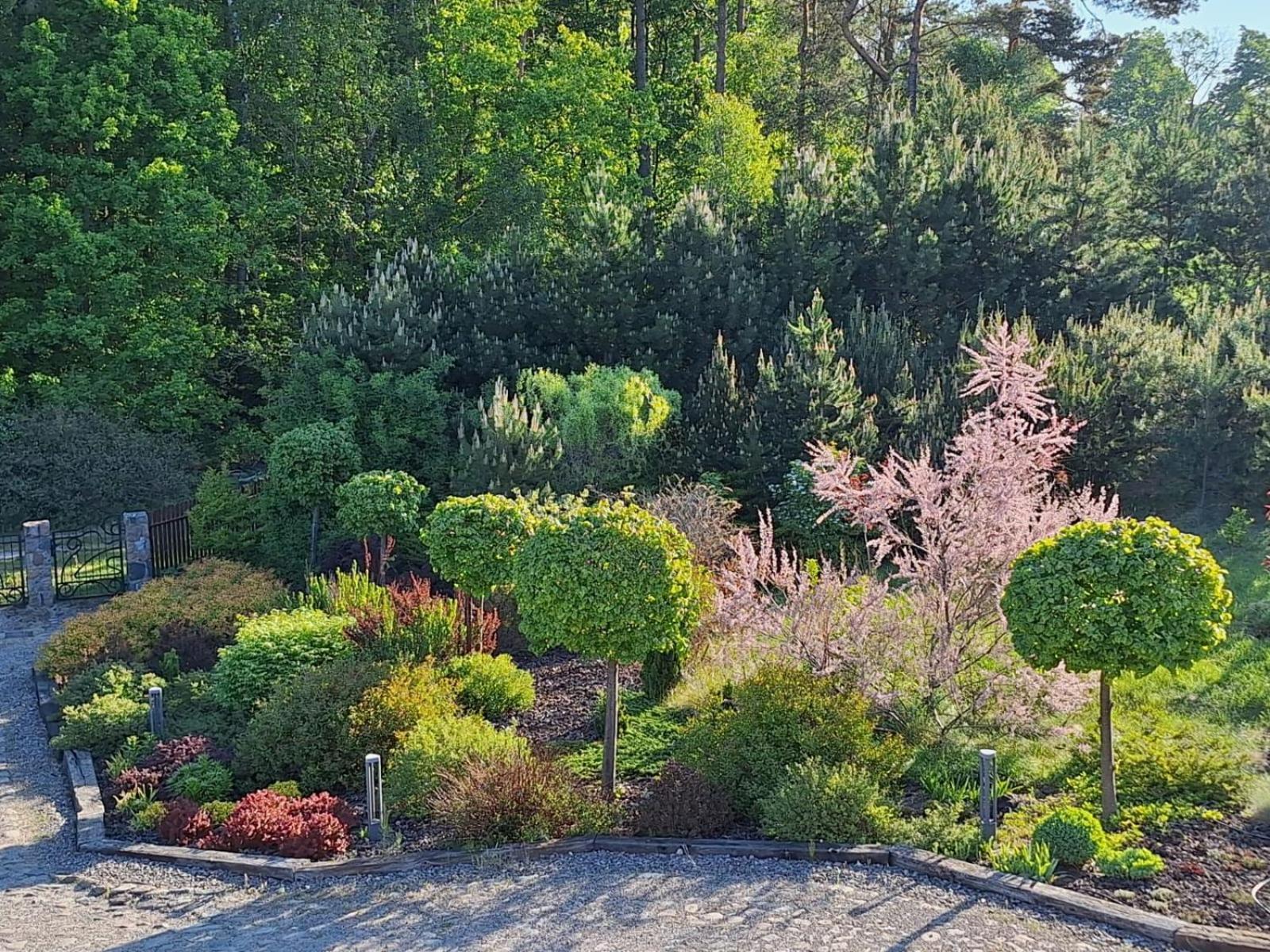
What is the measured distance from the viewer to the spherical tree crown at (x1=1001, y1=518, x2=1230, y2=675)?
6512 mm

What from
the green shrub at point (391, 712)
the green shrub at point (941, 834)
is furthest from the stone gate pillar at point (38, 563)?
the green shrub at point (941, 834)

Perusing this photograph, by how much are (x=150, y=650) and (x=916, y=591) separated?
732cm

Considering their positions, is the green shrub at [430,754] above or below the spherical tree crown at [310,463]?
below

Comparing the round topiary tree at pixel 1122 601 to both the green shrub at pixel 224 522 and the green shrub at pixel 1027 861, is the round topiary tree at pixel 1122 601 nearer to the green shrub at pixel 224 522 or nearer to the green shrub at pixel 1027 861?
the green shrub at pixel 1027 861

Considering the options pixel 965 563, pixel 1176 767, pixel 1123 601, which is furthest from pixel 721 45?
pixel 1123 601

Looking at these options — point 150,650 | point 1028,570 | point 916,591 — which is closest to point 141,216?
point 150,650

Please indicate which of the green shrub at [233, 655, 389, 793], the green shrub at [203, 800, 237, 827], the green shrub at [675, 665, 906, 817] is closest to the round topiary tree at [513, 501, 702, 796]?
the green shrub at [675, 665, 906, 817]

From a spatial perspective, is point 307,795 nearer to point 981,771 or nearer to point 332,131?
point 981,771

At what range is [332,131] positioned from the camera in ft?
80.5

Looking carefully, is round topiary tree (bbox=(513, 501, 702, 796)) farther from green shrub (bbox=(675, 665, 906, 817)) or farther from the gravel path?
the gravel path

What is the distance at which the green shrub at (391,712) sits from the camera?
848 centimetres

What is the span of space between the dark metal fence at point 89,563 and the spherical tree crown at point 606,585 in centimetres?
963

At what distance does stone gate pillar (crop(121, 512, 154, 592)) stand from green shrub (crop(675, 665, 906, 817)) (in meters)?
9.72

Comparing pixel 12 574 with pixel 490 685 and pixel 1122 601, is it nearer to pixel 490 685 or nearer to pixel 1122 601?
pixel 490 685
